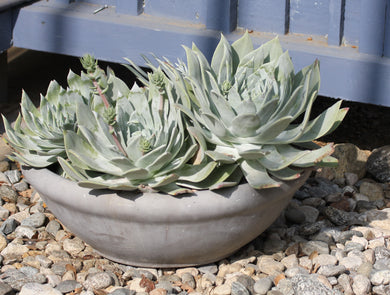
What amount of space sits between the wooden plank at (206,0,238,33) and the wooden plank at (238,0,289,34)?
0.05m

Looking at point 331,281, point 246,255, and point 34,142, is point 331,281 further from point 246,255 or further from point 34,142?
point 34,142

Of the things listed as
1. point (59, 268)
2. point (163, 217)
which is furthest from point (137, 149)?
point (59, 268)

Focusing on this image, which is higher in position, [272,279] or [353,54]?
[353,54]

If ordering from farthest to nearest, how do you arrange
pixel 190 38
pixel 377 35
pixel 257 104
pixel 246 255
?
pixel 190 38 → pixel 377 35 → pixel 246 255 → pixel 257 104

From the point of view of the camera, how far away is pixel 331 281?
218cm

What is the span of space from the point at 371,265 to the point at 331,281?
0.61ft

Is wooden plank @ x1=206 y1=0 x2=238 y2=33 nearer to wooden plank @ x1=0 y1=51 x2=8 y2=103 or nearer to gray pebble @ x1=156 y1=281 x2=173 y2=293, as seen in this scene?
wooden plank @ x1=0 y1=51 x2=8 y2=103

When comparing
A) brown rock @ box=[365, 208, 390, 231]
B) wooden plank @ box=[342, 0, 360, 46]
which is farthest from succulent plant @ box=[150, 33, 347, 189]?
wooden plank @ box=[342, 0, 360, 46]

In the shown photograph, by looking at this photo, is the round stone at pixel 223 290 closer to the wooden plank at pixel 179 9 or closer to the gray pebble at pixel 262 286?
the gray pebble at pixel 262 286

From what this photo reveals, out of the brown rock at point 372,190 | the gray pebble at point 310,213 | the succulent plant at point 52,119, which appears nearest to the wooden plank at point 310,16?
the brown rock at point 372,190

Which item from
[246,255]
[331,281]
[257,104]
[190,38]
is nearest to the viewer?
[257,104]

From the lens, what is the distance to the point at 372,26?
2.80 metres

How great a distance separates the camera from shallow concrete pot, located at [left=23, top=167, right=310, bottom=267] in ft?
6.48

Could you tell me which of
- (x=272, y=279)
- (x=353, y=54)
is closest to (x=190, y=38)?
(x=353, y=54)
